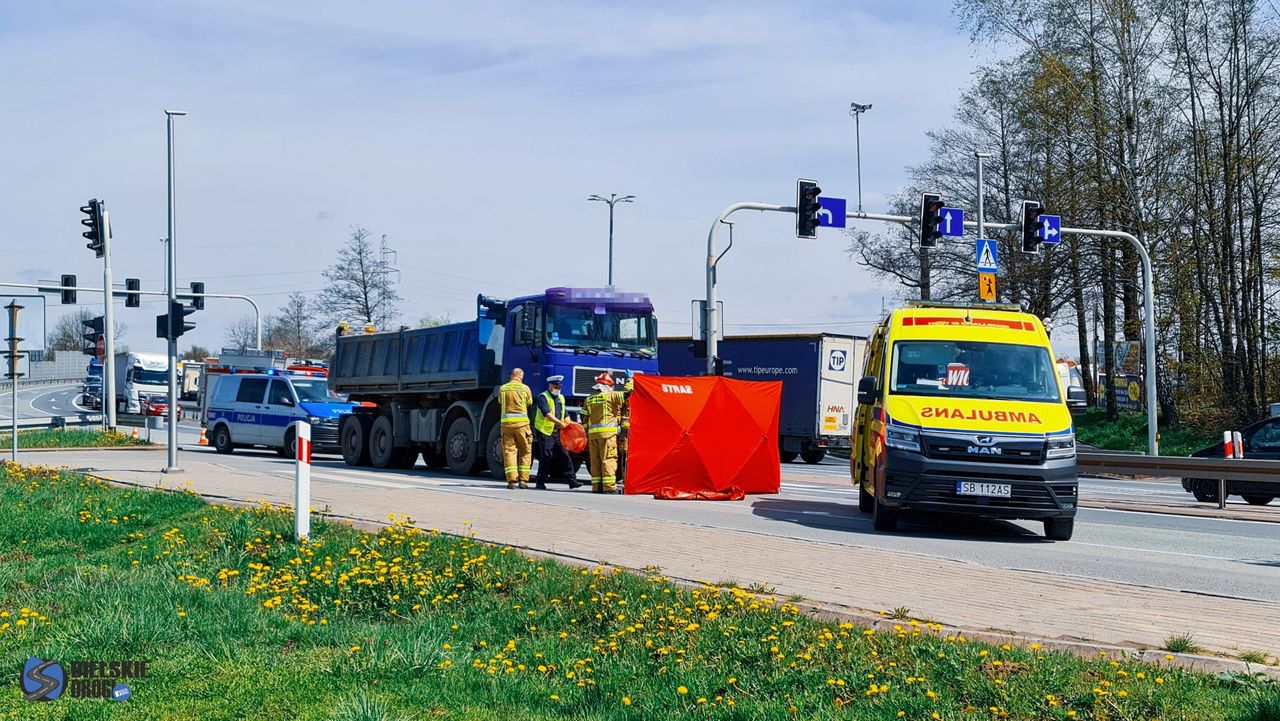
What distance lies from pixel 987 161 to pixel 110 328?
3016cm

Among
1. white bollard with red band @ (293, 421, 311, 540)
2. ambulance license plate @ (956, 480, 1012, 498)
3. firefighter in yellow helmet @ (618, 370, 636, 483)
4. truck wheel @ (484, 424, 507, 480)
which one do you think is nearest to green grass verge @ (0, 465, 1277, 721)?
white bollard with red band @ (293, 421, 311, 540)

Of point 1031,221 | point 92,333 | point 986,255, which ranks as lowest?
point 92,333

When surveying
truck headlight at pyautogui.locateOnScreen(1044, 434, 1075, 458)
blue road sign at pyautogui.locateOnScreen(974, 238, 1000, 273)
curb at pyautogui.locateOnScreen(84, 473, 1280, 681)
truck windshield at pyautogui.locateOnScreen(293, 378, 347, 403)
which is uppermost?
blue road sign at pyautogui.locateOnScreen(974, 238, 1000, 273)

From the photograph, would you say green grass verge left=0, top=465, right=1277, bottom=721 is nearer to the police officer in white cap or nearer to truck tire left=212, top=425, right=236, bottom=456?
the police officer in white cap

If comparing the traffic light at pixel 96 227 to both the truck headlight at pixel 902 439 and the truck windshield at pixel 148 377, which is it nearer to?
the truck headlight at pixel 902 439

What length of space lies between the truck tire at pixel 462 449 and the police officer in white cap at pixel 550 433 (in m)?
2.95

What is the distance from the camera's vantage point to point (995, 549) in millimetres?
12070

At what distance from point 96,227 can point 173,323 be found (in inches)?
418

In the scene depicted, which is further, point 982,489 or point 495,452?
point 495,452

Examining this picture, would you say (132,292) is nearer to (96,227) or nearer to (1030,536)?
(96,227)

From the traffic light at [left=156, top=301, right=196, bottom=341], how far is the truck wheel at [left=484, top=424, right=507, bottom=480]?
5148mm

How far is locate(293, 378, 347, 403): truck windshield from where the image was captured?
3014cm

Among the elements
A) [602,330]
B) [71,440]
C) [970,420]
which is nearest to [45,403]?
[71,440]

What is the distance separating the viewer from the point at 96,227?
93.9ft
